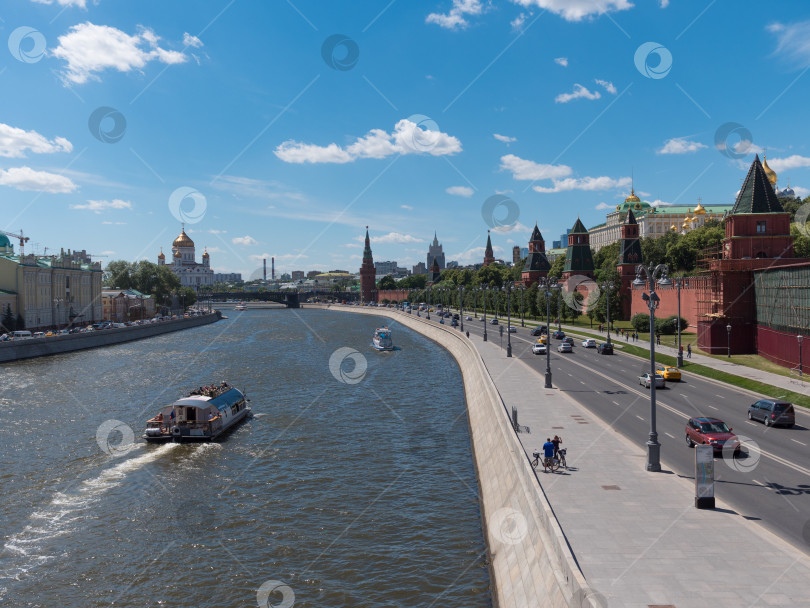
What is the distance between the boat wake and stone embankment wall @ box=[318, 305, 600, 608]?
13349mm

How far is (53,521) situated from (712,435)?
75.5 ft

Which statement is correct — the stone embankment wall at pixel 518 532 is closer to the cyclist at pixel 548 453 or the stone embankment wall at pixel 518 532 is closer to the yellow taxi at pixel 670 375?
the cyclist at pixel 548 453

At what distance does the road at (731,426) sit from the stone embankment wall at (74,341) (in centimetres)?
5343

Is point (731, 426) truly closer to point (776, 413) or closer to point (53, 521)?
Answer: point (776, 413)

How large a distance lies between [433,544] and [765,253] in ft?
141

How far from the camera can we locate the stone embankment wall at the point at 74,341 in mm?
64812

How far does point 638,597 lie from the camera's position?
11.3 m

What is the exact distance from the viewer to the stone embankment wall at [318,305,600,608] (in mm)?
11867

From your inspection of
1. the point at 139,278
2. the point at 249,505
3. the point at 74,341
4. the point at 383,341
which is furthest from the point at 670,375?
the point at 139,278

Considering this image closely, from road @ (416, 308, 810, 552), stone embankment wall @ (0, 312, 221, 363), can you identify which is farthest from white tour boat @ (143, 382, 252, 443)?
stone embankment wall @ (0, 312, 221, 363)

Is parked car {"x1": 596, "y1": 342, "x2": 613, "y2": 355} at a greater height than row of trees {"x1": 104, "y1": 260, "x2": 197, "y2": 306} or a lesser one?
lesser

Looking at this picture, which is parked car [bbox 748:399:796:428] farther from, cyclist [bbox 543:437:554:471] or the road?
cyclist [bbox 543:437:554:471]

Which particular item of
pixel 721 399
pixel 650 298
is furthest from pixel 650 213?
pixel 650 298

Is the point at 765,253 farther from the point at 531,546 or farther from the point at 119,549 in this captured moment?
the point at 119,549
